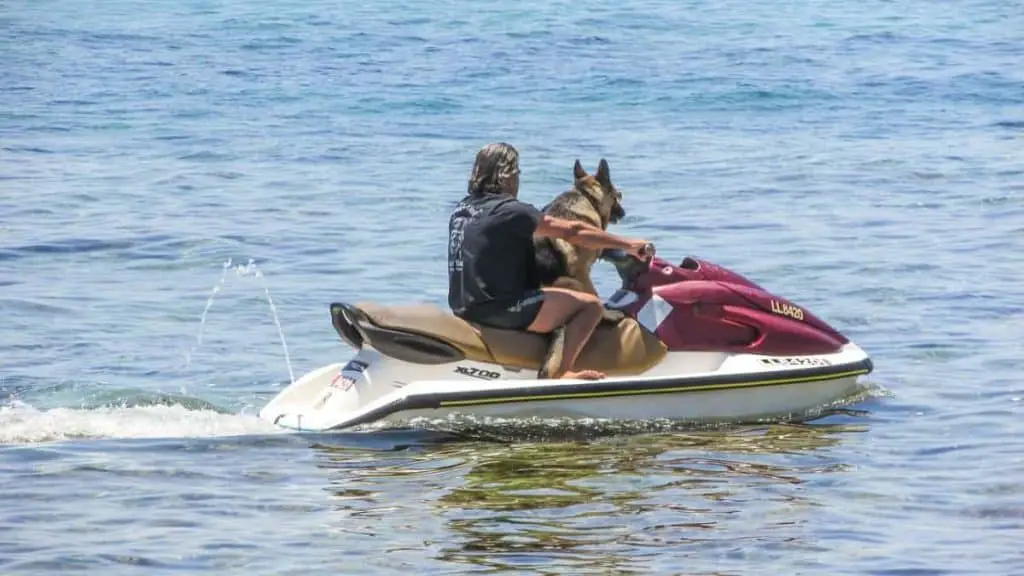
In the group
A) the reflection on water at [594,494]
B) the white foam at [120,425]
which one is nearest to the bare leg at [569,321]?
the reflection on water at [594,494]

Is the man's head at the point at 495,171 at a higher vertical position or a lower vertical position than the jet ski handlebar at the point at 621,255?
higher

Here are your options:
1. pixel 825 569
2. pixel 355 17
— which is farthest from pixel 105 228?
pixel 355 17

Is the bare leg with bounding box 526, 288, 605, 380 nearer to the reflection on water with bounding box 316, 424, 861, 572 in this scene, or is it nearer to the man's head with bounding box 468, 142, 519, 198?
the reflection on water with bounding box 316, 424, 861, 572

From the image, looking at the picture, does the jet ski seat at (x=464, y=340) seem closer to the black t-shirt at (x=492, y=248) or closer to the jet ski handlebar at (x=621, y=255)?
the black t-shirt at (x=492, y=248)

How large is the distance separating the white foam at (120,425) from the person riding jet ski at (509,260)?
1.38m

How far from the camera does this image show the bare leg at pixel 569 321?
1056 centimetres

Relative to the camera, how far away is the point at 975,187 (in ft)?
68.9

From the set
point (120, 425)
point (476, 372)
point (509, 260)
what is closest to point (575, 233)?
point (509, 260)

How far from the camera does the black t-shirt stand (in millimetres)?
10375

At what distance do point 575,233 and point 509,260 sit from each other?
16.0 inches

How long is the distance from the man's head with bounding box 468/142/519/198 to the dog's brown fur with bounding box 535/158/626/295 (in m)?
0.31

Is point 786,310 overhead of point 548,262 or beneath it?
beneath

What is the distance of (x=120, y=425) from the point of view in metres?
10.7

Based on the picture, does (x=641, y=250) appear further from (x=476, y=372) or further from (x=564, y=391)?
(x=476, y=372)
